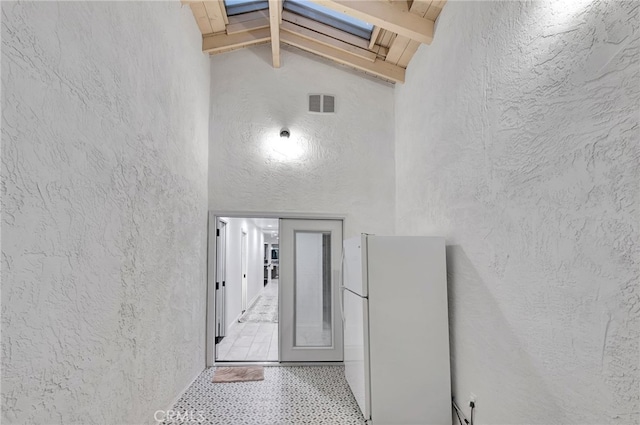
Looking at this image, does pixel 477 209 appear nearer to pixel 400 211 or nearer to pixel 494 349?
pixel 494 349

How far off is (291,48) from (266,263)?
11.6 meters

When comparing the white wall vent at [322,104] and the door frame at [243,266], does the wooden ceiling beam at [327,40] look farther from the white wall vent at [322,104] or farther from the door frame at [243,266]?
the door frame at [243,266]

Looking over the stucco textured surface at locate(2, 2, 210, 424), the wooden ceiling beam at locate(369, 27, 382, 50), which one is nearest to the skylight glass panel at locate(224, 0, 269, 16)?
the stucco textured surface at locate(2, 2, 210, 424)

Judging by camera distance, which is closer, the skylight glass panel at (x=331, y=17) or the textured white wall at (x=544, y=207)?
the textured white wall at (x=544, y=207)

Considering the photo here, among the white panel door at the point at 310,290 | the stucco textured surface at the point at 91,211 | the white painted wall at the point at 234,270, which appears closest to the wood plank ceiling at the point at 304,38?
the stucco textured surface at the point at 91,211

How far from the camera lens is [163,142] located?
2613mm

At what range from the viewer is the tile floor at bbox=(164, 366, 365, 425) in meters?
2.71

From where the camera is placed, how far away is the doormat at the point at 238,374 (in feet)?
11.4

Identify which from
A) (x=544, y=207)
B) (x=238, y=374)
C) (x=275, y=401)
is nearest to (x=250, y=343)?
(x=238, y=374)

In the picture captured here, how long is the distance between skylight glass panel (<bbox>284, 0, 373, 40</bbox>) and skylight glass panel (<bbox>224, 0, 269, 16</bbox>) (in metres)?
0.28

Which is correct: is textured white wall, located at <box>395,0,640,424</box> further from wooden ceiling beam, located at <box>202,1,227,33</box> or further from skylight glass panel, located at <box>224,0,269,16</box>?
wooden ceiling beam, located at <box>202,1,227,33</box>

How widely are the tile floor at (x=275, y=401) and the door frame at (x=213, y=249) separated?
29 cm

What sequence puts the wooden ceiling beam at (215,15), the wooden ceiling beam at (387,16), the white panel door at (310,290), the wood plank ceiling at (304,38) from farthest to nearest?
the white panel door at (310,290), the wood plank ceiling at (304,38), the wooden ceiling beam at (215,15), the wooden ceiling beam at (387,16)

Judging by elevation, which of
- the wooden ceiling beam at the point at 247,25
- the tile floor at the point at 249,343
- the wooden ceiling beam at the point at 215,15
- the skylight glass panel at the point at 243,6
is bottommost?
the tile floor at the point at 249,343
